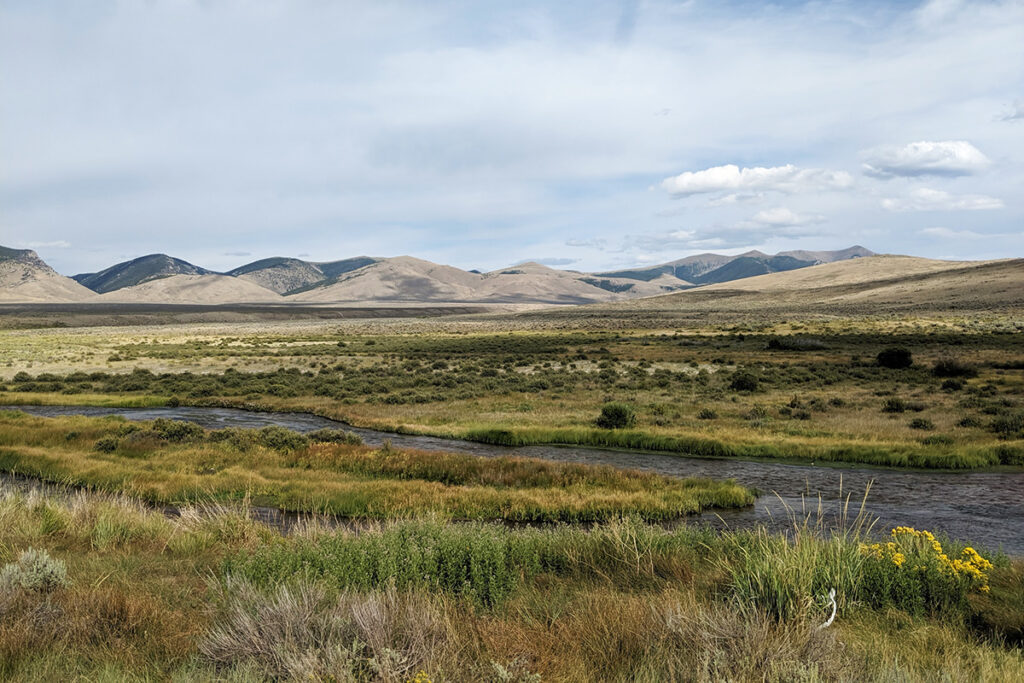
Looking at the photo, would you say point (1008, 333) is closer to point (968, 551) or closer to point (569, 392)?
point (569, 392)

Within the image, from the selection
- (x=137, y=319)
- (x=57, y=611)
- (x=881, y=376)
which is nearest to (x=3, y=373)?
(x=57, y=611)

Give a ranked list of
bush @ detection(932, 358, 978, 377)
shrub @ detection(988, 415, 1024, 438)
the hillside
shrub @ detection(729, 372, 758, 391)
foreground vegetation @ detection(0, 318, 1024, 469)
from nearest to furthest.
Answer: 1. shrub @ detection(988, 415, 1024, 438)
2. foreground vegetation @ detection(0, 318, 1024, 469)
3. shrub @ detection(729, 372, 758, 391)
4. bush @ detection(932, 358, 978, 377)
5. the hillside

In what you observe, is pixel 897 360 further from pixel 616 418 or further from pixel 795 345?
pixel 616 418

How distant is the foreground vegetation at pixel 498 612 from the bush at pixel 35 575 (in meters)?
0.03

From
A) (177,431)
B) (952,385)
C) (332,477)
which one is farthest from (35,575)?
(952,385)

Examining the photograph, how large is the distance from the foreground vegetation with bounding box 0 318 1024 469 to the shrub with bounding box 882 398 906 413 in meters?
0.10

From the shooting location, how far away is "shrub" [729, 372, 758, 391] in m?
37.6

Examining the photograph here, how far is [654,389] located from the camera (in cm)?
3897

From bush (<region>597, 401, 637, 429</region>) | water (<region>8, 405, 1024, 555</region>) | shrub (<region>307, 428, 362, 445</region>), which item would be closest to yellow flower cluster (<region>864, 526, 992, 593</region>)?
water (<region>8, 405, 1024, 555</region>)

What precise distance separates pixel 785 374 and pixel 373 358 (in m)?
39.9

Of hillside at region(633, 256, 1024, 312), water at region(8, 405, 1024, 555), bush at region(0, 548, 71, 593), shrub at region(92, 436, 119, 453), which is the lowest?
water at region(8, 405, 1024, 555)

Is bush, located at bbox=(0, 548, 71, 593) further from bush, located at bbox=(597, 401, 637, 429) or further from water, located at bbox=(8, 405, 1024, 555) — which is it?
bush, located at bbox=(597, 401, 637, 429)

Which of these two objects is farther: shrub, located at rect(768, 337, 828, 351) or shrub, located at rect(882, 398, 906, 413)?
shrub, located at rect(768, 337, 828, 351)

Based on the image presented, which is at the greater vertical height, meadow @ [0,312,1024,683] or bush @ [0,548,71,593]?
bush @ [0,548,71,593]
